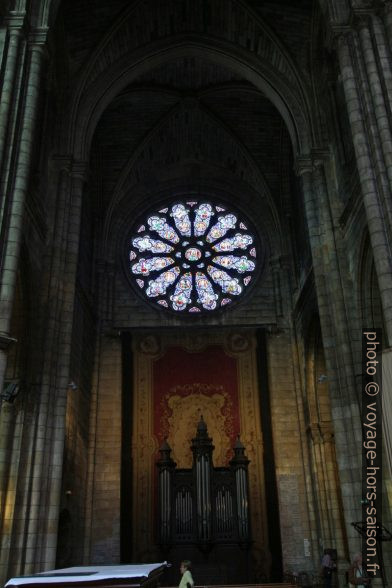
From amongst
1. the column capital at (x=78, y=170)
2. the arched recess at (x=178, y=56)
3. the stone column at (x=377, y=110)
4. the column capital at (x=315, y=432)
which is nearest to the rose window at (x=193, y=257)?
the column capital at (x=315, y=432)

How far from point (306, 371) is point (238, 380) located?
2.17m

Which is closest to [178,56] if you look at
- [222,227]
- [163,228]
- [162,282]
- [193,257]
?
[163,228]

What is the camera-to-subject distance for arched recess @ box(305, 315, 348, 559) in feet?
48.4

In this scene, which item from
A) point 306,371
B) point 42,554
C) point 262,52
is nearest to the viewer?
point 42,554

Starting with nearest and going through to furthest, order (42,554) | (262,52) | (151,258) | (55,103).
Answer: (42,554)
(55,103)
(262,52)
(151,258)

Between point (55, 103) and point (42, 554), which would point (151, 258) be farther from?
point (42, 554)

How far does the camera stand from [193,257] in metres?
20.3

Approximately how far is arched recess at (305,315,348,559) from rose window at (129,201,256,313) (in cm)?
368

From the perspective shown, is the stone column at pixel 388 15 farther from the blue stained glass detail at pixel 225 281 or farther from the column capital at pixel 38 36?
the blue stained glass detail at pixel 225 281

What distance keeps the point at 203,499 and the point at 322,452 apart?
11.0ft

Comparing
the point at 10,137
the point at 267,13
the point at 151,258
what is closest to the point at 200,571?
the point at 151,258

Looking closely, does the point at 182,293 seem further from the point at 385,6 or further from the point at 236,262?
the point at 385,6

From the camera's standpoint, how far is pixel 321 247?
13.2 metres

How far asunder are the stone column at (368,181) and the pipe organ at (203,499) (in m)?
8.83
